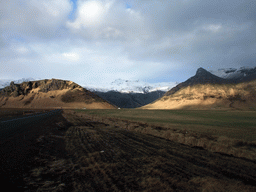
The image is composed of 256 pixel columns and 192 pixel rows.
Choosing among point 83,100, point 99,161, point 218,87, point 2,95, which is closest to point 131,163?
point 99,161

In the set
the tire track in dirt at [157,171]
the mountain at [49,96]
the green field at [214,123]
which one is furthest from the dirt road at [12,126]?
the mountain at [49,96]

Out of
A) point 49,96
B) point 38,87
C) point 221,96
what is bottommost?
point 221,96

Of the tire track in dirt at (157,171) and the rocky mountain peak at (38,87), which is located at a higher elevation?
the rocky mountain peak at (38,87)

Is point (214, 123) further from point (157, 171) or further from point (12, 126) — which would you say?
point (12, 126)

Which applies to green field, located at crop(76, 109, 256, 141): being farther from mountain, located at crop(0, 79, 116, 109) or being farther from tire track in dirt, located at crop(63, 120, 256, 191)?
mountain, located at crop(0, 79, 116, 109)

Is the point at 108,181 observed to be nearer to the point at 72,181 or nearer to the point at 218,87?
the point at 72,181

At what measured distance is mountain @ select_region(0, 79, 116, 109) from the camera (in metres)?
159

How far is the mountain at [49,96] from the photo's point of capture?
523 ft

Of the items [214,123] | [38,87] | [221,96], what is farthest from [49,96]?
[221,96]

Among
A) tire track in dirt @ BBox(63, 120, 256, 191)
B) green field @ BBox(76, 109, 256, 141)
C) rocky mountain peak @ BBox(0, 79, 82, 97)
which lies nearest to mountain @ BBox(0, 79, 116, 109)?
rocky mountain peak @ BBox(0, 79, 82, 97)

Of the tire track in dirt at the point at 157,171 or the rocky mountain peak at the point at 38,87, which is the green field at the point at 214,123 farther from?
the rocky mountain peak at the point at 38,87

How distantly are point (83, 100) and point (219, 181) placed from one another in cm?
16725

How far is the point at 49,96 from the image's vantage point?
17412 cm

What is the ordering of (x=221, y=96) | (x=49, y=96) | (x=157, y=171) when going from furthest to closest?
(x=49, y=96)
(x=221, y=96)
(x=157, y=171)
